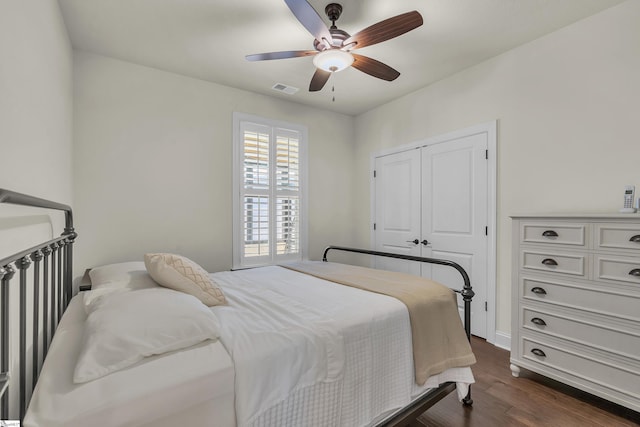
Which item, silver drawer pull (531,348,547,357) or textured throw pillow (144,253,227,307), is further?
silver drawer pull (531,348,547,357)

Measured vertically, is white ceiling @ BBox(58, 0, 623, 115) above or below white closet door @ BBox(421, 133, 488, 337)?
above

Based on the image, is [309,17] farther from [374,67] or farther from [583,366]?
[583,366]

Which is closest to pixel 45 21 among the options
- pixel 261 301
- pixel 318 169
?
pixel 261 301

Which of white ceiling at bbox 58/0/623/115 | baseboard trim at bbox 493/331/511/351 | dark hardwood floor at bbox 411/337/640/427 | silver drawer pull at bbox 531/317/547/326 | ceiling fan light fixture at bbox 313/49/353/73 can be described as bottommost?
dark hardwood floor at bbox 411/337/640/427

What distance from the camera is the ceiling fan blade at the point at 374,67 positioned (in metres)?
2.18

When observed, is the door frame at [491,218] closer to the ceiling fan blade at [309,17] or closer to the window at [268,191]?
the ceiling fan blade at [309,17]

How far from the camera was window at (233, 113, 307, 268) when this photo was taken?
3.40 meters

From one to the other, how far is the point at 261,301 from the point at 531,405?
189 cm

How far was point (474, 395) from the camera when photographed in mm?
2039

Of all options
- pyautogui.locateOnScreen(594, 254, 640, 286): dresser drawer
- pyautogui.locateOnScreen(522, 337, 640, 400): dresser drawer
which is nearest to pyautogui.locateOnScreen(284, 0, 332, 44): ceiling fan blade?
pyautogui.locateOnScreen(594, 254, 640, 286): dresser drawer

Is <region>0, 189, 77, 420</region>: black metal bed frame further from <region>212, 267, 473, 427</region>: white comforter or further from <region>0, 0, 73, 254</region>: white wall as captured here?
<region>212, 267, 473, 427</region>: white comforter

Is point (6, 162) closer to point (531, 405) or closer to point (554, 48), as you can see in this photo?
point (531, 405)

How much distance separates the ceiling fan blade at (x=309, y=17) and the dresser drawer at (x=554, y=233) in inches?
77.8

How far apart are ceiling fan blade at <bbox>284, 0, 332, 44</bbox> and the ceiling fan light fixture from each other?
10 cm
